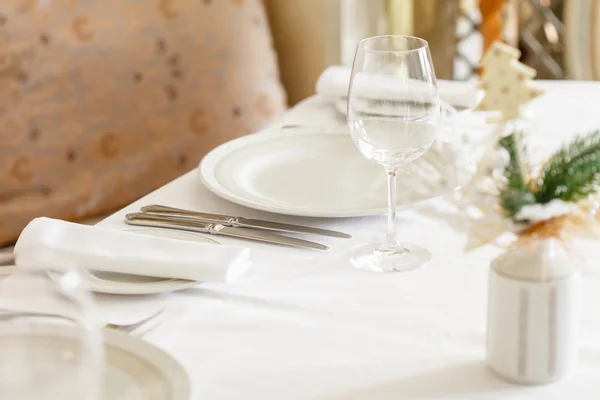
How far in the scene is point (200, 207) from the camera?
94cm

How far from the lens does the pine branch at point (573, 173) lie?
524 millimetres

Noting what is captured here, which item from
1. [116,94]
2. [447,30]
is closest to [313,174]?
[116,94]

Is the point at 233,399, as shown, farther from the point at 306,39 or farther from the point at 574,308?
the point at 306,39

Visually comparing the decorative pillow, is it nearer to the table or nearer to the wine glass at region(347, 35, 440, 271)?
the table

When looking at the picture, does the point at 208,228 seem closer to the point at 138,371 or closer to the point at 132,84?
the point at 138,371

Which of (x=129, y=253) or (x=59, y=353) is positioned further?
(x=129, y=253)

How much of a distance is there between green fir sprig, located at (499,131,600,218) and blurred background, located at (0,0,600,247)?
1.36 metres

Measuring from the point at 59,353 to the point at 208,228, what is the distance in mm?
498

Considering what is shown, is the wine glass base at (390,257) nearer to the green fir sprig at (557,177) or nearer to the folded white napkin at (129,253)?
the folded white napkin at (129,253)

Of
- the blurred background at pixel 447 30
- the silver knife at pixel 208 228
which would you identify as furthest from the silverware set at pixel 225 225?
the blurred background at pixel 447 30

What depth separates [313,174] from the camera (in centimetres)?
105

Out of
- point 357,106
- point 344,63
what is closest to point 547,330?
point 357,106

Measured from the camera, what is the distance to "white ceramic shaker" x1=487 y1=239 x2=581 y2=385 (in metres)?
0.55

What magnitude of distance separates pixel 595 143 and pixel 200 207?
1.73 ft
